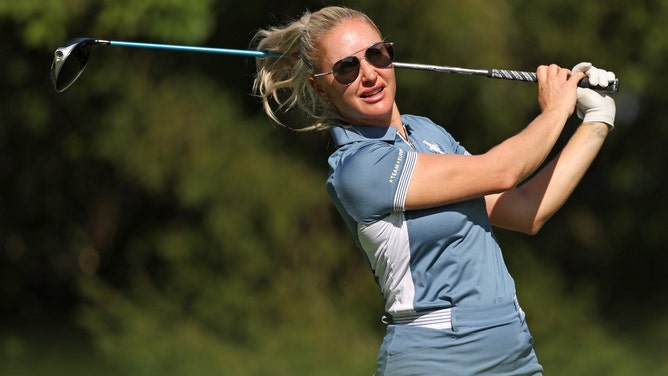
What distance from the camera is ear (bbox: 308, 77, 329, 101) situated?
2906 millimetres

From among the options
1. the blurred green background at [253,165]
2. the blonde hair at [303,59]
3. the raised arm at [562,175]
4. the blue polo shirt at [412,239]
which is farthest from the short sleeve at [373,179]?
the blurred green background at [253,165]

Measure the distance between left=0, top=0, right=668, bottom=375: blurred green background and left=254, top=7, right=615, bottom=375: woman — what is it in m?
4.42

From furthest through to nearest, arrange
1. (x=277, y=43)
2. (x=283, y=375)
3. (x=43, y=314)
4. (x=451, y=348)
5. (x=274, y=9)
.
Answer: (x=43, y=314), (x=274, y=9), (x=283, y=375), (x=277, y=43), (x=451, y=348)

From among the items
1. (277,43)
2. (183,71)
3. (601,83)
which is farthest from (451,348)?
(183,71)

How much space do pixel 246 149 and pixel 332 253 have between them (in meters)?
1.08

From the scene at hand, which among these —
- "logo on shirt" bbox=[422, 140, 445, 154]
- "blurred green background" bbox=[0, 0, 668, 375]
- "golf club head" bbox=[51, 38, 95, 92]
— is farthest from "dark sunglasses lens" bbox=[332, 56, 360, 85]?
"blurred green background" bbox=[0, 0, 668, 375]

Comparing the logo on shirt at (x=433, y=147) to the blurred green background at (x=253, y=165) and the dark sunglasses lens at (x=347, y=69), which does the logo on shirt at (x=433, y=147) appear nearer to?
the dark sunglasses lens at (x=347, y=69)

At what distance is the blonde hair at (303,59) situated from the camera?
287cm

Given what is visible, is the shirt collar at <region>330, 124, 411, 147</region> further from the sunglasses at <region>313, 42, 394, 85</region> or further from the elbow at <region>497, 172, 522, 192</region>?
the elbow at <region>497, 172, 522, 192</region>

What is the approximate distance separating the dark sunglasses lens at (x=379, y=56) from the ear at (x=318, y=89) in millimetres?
184

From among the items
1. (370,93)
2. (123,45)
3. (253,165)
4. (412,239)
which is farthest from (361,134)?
(253,165)

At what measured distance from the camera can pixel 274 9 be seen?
826 cm

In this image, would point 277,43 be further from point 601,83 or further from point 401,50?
point 401,50

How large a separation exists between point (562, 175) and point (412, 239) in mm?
494
